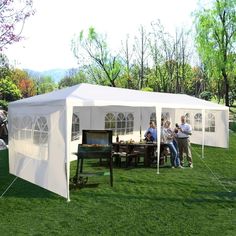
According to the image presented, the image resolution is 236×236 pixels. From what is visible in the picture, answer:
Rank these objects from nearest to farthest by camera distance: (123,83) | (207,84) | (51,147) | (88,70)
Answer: (51,147), (88,70), (123,83), (207,84)

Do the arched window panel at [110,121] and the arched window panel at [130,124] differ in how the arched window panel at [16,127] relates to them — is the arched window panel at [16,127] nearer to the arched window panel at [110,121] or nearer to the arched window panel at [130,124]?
the arched window panel at [110,121]

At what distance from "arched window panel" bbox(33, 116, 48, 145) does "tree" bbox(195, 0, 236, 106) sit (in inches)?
967

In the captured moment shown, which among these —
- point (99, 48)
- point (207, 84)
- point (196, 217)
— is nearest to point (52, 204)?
point (196, 217)

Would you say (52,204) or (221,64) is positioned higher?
(221,64)

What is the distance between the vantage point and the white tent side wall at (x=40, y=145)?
8.17 meters

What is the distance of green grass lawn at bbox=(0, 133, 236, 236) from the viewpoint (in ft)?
20.7

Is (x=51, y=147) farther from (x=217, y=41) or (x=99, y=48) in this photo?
(x=99, y=48)

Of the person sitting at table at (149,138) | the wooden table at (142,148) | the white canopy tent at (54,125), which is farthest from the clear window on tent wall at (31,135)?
the person sitting at table at (149,138)

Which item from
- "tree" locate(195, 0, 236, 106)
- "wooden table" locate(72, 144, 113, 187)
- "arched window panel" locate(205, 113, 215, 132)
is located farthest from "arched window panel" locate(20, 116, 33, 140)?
"tree" locate(195, 0, 236, 106)

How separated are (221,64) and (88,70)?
1914 cm

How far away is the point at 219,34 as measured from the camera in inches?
1242

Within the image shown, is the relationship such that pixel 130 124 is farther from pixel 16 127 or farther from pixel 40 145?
pixel 40 145

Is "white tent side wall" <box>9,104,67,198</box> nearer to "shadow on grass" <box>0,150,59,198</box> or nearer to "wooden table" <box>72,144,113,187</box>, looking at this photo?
"shadow on grass" <box>0,150,59,198</box>

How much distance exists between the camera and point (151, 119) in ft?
60.4
